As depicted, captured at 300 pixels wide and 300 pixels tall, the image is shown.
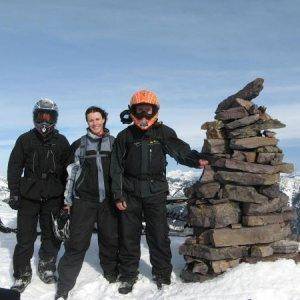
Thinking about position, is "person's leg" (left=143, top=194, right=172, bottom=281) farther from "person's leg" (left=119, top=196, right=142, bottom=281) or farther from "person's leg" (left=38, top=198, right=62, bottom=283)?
"person's leg" (left=38, top=198, right=62, bottom=283)

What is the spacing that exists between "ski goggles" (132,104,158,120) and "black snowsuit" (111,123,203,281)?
23 cm

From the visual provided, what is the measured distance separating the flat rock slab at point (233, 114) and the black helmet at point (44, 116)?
10.6 feet

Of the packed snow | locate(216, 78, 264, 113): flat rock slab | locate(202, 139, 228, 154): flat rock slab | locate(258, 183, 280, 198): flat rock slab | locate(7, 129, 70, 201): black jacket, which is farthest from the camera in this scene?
locate(216, 78, 264, 113): flat rock slab

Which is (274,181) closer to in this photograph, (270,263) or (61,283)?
(270,263)

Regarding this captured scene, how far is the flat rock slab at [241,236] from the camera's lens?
8.19 metres

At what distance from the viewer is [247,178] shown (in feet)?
27.3

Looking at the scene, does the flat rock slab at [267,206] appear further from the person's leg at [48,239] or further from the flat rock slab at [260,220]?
the person's leg at [48,239]

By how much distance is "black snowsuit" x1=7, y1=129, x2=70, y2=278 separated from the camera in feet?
26.7

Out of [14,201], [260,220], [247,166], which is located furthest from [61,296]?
[247,166]

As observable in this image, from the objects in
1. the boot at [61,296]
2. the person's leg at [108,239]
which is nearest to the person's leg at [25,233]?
the boot at [61,296]

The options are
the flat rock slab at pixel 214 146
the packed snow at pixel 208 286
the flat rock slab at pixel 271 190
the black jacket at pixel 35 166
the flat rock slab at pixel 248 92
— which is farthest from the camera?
the flat rock slab at pixel 248 92

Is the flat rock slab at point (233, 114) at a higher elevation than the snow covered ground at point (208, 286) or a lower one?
higher

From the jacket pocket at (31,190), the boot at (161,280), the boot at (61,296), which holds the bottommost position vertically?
the boot at (61,296)

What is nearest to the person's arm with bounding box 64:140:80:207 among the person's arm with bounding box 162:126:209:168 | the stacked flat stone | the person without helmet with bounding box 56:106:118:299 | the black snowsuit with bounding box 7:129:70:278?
the person without helmet with bounding box 56:106:118:299
